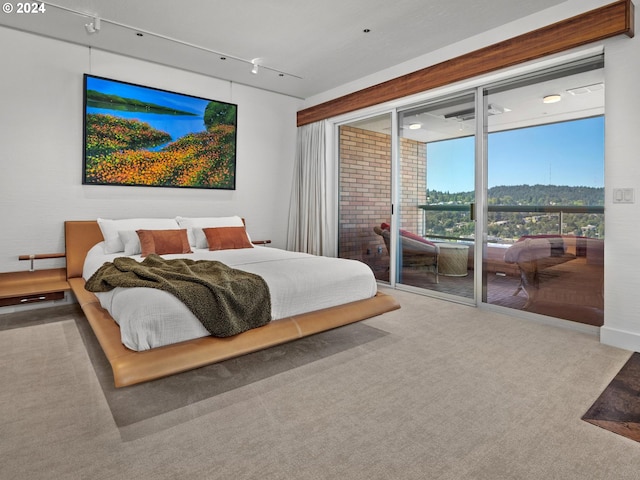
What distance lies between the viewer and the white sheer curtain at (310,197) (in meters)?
5.46

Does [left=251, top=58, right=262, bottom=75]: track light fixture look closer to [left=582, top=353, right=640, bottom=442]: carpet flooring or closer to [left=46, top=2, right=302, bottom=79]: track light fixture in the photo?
[left=46, top=2, right=302, bottom=79]: track light fixture

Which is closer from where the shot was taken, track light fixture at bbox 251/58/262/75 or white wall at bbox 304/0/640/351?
white wall at bbox 304/0/640/351

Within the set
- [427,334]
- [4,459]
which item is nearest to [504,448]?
[427,334]

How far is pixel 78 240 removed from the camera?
12.9 ft

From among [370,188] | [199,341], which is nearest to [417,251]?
[370,188]

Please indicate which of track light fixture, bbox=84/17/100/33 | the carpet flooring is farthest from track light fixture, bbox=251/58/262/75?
the carpet flooring

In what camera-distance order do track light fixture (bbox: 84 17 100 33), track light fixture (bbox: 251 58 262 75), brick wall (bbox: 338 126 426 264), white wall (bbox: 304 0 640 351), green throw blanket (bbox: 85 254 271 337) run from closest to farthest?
1. green throw blanket (bbox: 85 254 271 337)
2. white wall (bbox: 304 0 640 351)
3. track light fixture (bbox: 84 17 100 33)
4. track light fixture (bbox: 251 58 262 75)
5. brick wall (bbox: 338 126 426 264)

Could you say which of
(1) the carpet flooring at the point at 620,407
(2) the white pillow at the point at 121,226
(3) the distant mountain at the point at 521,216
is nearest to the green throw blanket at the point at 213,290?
(2) the white pillow at the point at 121,226

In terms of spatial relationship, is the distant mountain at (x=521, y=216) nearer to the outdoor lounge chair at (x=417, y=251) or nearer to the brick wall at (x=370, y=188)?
the outdoor lounge chair at (x=417, y=251)

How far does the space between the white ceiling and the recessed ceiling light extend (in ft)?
2.35

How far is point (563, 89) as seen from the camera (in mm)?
3305

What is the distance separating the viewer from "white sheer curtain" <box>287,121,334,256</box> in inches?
215

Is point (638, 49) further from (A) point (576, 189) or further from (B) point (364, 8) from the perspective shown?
(B) point (364, 8)

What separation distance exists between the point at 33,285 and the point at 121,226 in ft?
3.06
